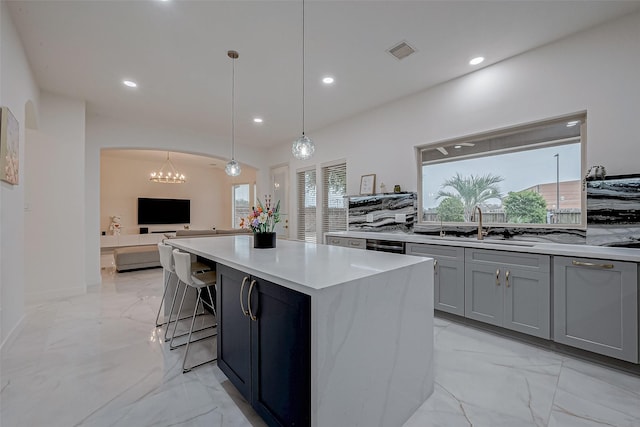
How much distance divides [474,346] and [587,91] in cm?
257

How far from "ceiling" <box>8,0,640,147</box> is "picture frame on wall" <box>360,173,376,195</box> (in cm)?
115

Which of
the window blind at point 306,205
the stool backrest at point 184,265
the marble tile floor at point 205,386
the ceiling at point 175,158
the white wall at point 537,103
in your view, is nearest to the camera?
the marble tile floor at point 205,386

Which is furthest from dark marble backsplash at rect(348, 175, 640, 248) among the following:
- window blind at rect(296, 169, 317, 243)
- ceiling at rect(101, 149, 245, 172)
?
ceiling at rect(101, 149, 245, 172)

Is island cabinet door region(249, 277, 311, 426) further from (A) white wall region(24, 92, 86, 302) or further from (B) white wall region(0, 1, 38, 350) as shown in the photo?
(A) white wall region(24, 92, 86, 302)

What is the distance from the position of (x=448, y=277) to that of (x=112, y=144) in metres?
5.71

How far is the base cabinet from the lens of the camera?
1202 millimetres

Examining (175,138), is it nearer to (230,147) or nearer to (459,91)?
(230,147)

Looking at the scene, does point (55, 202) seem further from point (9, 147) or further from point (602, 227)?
point (602, 227)

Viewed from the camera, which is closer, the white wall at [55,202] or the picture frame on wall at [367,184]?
the white wall at [55,202]

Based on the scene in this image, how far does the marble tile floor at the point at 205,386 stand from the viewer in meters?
1.60

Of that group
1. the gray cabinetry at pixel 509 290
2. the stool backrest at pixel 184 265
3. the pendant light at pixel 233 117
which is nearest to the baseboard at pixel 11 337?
the stool backrest at pixel 184 265

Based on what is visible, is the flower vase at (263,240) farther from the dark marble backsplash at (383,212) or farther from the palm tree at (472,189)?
the palm tree at (472,189)

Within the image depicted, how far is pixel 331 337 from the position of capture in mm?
1171

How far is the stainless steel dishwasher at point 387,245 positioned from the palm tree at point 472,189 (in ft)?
3.12
